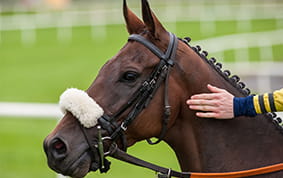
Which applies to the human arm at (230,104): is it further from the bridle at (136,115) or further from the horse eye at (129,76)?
the horse eye at (129,76)

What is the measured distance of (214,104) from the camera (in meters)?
4.00

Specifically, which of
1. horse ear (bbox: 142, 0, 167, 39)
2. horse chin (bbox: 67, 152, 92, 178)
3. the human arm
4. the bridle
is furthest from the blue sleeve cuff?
horse chin (bbox: 67, 152, 92, 178)

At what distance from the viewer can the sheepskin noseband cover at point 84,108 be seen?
12.5 feet

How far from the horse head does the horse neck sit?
134 millimetres

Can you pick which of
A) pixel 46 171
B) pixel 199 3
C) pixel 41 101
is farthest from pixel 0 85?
pixel 199 3

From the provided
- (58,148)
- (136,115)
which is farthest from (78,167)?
(136,115)

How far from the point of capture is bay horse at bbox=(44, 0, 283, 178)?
12.6 ft

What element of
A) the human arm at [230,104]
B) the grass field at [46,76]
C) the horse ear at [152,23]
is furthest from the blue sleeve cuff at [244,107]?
the grass field at [46,76]

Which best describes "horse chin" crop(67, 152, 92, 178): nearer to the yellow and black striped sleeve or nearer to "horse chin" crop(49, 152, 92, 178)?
"horse chin" crop(49, 152, 92, 178)

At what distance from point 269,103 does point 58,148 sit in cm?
130

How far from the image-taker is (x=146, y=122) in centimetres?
394

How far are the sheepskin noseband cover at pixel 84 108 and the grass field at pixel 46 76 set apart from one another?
4946 mm

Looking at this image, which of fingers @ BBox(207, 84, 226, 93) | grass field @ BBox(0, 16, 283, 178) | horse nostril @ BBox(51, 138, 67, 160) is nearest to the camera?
horse nostril @ BBox(51, 138, 67, 160)

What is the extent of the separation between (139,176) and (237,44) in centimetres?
1325
